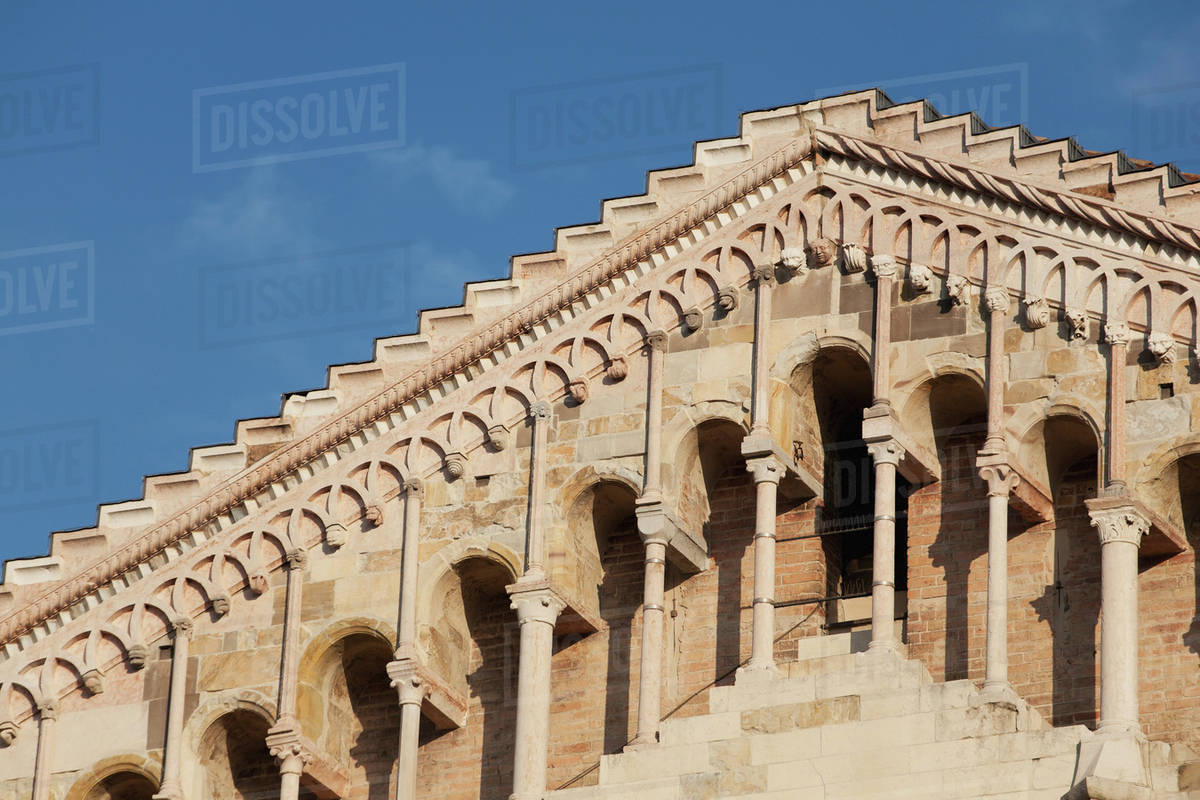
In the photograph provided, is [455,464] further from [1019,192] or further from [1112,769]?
[1112,769]

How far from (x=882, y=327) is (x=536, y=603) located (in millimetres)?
4134

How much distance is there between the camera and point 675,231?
118ft

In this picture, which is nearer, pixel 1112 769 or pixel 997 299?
pixel 1112 769

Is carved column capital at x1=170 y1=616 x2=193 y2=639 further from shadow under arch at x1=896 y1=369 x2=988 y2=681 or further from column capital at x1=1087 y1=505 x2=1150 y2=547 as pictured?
column capital at x1=1087 y1=505 x2=1150 y2=547

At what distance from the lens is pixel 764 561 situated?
34.1 meters

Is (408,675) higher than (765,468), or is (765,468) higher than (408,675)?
Answer: (765,468)

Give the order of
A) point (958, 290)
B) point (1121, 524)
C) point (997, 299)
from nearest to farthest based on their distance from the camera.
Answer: point (1121, 524) → point (997, 299) → point (958, 290)

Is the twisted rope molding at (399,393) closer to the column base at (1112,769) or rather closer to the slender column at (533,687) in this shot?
the slender column at (533,687)

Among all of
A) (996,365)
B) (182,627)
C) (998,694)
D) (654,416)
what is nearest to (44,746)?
(182,627)

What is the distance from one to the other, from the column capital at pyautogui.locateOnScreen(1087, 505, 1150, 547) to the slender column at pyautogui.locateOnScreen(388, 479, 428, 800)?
6690 millimetres

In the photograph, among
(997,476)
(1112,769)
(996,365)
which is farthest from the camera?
(996,365)

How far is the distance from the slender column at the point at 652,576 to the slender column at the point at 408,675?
2121 mm

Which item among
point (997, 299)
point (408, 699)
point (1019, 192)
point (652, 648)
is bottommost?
point (408, 699)

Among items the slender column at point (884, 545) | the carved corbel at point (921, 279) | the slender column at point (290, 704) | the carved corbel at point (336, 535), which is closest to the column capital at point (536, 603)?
the carved corbel at point (336, 535)
